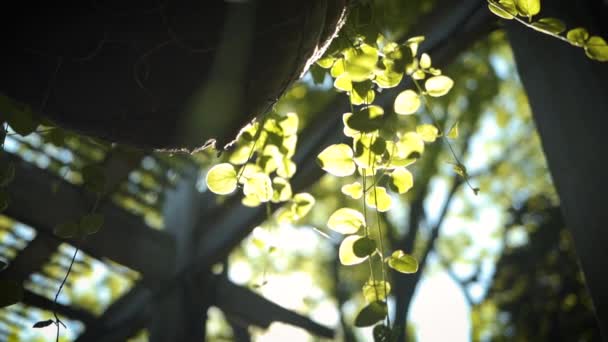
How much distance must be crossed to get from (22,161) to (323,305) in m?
5.20

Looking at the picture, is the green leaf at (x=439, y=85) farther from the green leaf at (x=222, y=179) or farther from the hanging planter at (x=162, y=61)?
the green leaf at (x=222, y=179)

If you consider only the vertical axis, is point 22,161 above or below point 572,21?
above

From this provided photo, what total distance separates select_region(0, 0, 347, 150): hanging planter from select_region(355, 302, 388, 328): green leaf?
0.27 m

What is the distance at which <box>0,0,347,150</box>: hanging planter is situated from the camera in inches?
21.1

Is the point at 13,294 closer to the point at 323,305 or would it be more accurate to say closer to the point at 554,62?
the point at 554,62

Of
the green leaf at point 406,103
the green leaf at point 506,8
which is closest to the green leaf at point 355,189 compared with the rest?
the green leaf at point 406,103

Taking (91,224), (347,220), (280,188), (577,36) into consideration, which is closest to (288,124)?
(280,188)

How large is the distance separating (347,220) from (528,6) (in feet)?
1.22

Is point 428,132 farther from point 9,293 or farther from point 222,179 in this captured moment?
point 9,293

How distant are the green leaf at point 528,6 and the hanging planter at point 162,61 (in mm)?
246

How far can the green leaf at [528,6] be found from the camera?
666 millimetres

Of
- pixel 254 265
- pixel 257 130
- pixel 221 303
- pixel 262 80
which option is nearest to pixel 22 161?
pixel 221 303

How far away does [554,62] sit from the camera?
96 cm

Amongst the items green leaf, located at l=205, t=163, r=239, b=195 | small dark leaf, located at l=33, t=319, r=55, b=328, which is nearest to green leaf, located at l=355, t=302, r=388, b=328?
green leaf, located at l=205, t=163, r=239, b=195
